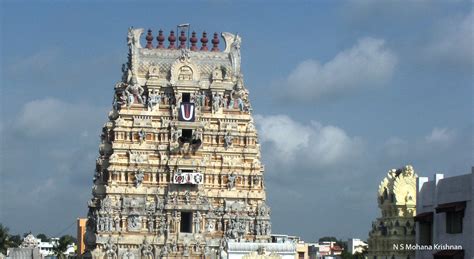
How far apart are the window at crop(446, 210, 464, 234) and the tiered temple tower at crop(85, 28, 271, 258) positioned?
3963 cm

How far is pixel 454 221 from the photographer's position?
2458 inches

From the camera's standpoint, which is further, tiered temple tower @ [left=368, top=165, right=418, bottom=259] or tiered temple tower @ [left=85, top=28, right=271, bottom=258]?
tiered temple tower @ [left=85, top=28, right=271, bottom=258]

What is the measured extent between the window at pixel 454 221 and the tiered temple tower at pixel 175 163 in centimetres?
3963

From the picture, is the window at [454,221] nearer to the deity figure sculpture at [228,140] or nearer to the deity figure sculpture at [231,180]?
the deity figure sculpture at [231,180]

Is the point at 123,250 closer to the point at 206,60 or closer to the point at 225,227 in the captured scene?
the point at 225,227

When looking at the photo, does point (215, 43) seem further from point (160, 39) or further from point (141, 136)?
point (141, 136)

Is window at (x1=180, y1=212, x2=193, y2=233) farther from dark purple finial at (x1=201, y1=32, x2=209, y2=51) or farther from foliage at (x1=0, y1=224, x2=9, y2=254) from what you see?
foliage at (x1=0, y1=224, x2=9, y2=254)

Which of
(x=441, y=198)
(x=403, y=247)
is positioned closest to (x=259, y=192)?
(x=403, y=247)

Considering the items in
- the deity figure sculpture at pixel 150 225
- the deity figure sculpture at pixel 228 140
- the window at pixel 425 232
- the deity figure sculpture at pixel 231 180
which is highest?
the deity figure sculpture at pixel 228 140

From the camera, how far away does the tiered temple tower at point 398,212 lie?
72.7 m

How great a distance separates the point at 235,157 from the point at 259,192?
4.01 metres

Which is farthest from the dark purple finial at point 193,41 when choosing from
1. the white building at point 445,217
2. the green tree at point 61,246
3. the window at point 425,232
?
the green tree at point 61,246

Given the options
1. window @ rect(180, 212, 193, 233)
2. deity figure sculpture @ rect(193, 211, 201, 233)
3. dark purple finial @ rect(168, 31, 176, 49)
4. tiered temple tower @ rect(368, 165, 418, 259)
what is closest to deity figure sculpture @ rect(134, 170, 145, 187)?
window @ rect(180, 212, 193, 233)

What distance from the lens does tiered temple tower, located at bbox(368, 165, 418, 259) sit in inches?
2862
